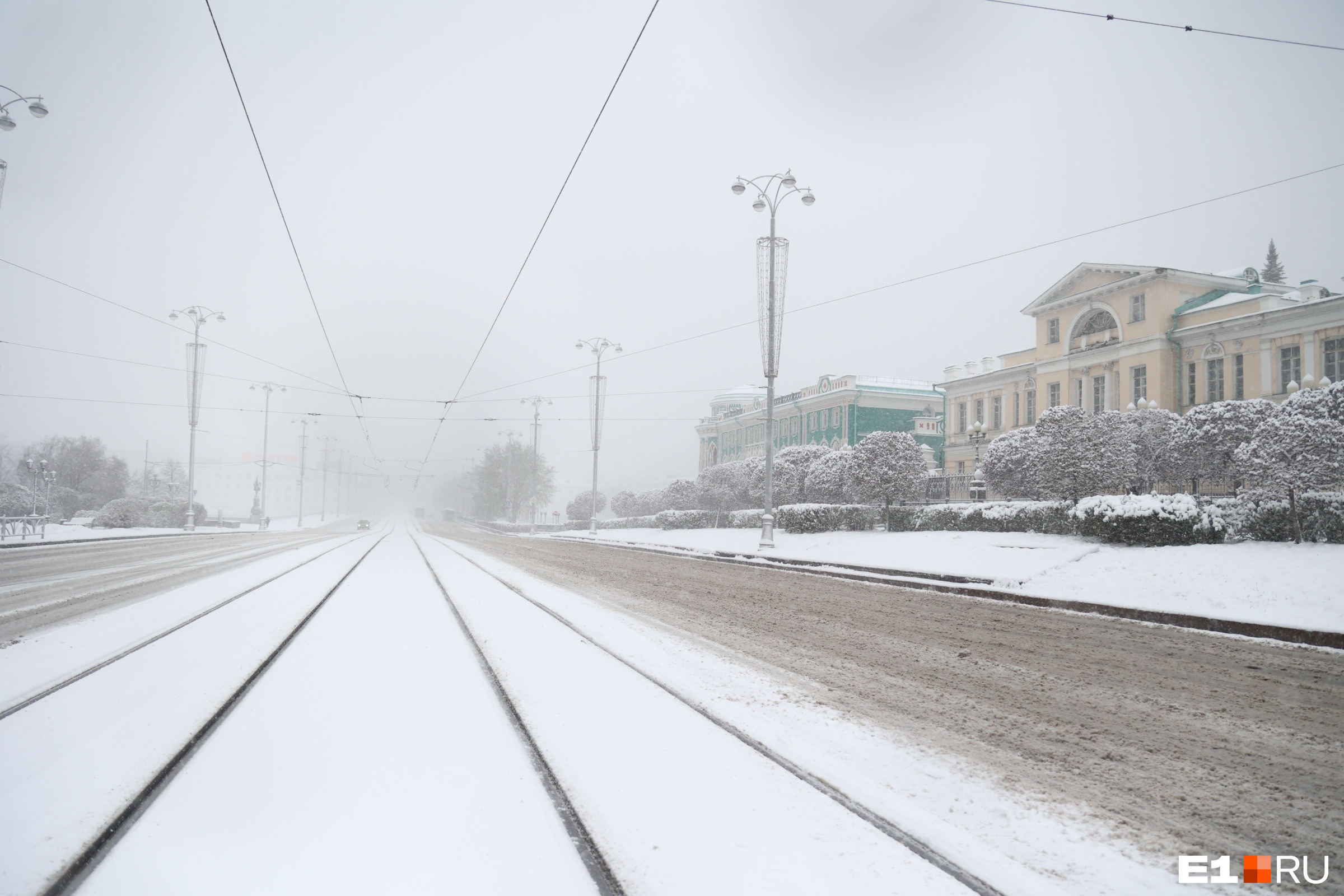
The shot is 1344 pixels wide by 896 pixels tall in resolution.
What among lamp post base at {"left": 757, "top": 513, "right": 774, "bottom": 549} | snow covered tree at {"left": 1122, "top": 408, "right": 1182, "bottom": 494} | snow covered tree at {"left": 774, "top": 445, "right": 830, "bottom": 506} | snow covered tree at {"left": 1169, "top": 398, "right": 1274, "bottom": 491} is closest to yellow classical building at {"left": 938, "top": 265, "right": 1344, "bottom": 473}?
snow covered tree at {"left": 1122, "top": 408, "right": 1182, "bottom": 494}

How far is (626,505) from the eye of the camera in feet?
196

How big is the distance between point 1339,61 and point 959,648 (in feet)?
42.9

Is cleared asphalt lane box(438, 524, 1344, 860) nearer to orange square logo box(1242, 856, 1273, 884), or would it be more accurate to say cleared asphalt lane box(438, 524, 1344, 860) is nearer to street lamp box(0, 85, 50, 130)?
orange square logo box(1242, 856, 1273, 884)

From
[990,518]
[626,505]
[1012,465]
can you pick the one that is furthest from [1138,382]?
[626,505]

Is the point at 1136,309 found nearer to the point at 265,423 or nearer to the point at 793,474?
the point at 793,474

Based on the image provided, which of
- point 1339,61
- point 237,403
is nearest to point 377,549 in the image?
point 1339,61

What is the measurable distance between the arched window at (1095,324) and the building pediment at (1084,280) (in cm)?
138

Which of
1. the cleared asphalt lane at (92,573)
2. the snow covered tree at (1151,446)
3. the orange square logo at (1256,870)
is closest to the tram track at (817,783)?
the orange square logo at (1256,870)

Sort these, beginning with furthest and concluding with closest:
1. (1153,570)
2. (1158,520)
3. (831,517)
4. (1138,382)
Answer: (1138,382), (831,517), (1158,520), (1153,570)

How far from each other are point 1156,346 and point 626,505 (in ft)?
129

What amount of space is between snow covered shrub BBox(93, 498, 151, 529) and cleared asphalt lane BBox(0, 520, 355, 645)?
12.5 meters

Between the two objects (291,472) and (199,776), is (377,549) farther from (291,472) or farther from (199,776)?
(291,472)

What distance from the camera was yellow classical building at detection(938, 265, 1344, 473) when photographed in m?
28.1

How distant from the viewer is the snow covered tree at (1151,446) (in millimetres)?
24422
